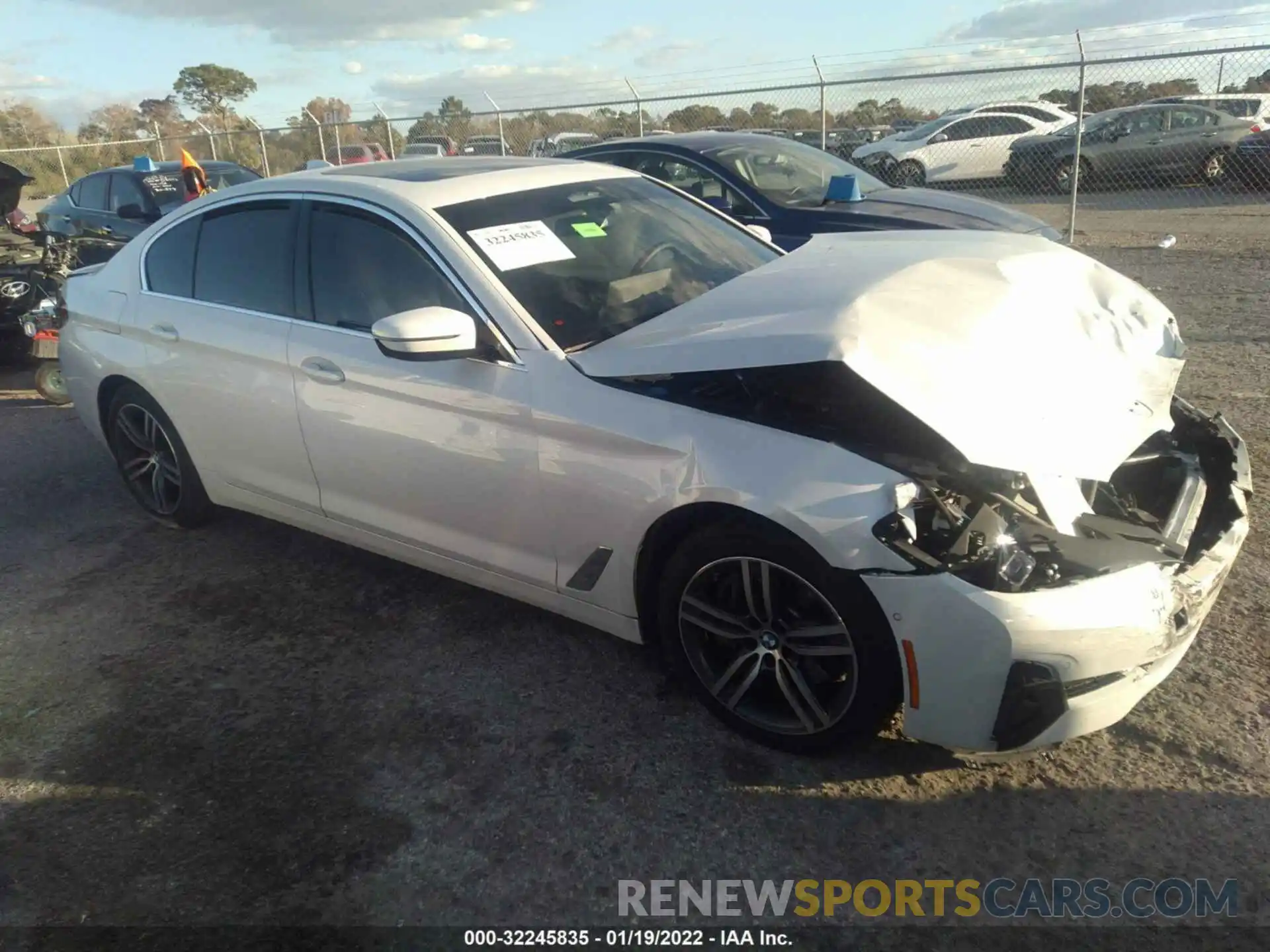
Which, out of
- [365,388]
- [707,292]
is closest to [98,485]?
[365,388]

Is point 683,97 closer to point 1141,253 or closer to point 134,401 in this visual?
point 1141,253

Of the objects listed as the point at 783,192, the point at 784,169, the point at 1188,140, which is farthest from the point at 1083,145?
the point at 783,192

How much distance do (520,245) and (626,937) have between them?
7.69 ft

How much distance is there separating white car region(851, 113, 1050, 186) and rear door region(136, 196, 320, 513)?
16093mm

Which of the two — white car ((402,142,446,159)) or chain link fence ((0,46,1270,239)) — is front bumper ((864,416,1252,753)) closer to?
chain link fence ((0,46,1270,239))

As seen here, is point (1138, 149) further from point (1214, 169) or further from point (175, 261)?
point (175, 261)

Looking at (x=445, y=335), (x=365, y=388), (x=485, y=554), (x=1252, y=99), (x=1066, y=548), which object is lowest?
(x=485, y=554)

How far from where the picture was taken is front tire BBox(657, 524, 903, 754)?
2719 mm

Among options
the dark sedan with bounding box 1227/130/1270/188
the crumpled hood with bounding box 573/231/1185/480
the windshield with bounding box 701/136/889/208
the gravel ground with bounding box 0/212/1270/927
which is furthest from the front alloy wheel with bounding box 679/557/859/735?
the dark sedan with bounding box 1227/130/1270/188

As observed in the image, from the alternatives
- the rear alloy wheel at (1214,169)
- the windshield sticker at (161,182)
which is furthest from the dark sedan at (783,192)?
the rear alloy wheel at (1214,169)

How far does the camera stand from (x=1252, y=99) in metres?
16.5

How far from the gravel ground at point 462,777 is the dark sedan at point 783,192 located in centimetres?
387

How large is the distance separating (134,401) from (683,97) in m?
11.4

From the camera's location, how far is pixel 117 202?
11.3m
